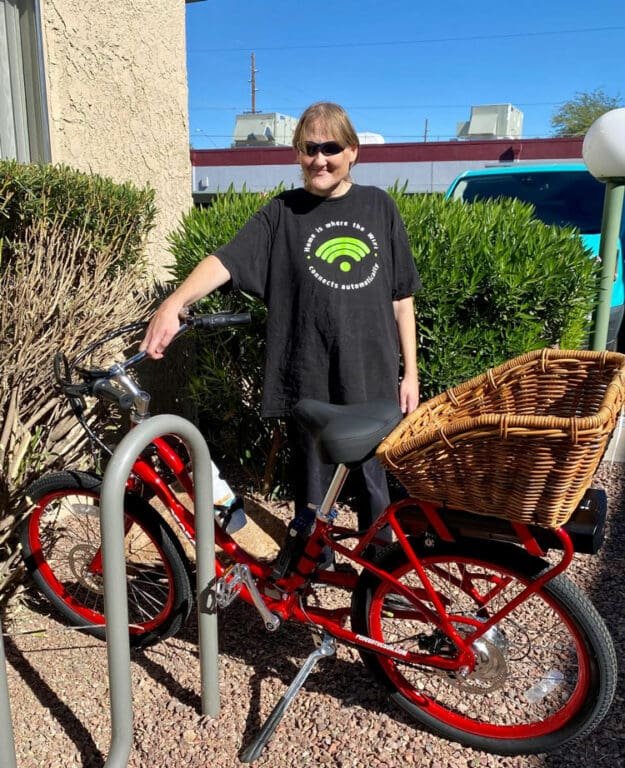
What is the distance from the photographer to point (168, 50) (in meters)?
4.71

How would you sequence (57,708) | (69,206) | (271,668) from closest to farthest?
(57,708)
(271,668)
(69,206)

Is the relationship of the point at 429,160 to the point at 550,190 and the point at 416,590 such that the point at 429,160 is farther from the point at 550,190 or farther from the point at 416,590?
the point at 416,590

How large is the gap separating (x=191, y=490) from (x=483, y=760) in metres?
1.32

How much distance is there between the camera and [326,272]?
2.63m

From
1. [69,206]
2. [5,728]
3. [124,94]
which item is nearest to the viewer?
[5,728]

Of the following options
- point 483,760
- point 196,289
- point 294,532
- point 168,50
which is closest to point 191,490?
point 294,532

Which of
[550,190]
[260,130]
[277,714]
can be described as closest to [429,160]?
[260,130]

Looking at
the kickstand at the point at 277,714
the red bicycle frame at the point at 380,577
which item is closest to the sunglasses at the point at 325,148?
the red bicycle frame at the point at 380,577

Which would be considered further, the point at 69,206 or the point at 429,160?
the point at 429,160

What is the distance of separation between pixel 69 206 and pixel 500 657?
280 centimetres

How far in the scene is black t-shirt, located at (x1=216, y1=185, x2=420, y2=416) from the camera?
262cm

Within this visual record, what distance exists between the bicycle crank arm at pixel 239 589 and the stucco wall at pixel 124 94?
8.69ft

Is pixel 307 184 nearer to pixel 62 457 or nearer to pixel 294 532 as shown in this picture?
pixel 294 532

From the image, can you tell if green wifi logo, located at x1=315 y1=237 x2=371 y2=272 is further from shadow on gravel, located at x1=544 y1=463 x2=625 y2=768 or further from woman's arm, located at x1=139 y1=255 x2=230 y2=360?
shadow on gravel, located at x1=544 y1=463 x2=625 y2=768
